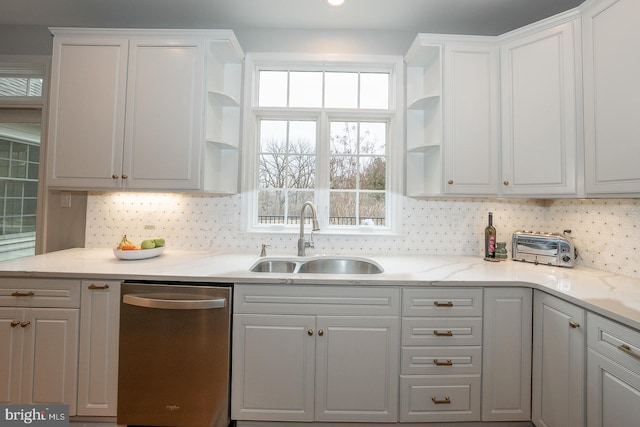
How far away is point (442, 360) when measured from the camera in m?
1.58

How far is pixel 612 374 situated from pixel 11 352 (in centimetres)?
284

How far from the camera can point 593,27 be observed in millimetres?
1599

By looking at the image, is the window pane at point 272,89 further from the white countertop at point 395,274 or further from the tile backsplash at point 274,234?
the white countertop at point 395,274

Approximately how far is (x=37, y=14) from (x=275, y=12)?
185 centimetres

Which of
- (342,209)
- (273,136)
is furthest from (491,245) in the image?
(273,136)

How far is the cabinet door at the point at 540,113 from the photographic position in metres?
1.72

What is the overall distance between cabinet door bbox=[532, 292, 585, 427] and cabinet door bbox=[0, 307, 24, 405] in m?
2.76

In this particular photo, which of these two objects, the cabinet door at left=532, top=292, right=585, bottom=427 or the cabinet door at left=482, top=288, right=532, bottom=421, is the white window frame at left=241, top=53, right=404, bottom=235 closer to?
the cabinet door at left=482, top=288, right=532, bottom=421

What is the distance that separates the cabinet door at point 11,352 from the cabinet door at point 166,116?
37.3 inches

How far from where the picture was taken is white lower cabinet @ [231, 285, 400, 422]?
1.57m

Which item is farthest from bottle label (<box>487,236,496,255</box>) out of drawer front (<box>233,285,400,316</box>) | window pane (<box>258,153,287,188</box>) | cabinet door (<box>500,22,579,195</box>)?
window pane (<box>258,153,287,188</box>)

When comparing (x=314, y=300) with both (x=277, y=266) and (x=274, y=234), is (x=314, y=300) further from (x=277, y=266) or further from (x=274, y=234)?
(x=274, y=234)

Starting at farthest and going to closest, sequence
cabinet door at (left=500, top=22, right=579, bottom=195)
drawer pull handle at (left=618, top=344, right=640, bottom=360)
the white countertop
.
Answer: cabinet door at (left=500, top=22, right=579, bottom=195), the white countertop, drawer pull handle at (left=618, top=344, right=640, bottom=360)

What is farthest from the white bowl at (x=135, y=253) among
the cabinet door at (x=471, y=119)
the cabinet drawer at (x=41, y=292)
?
the cabinet door at (x=471, y=119)
